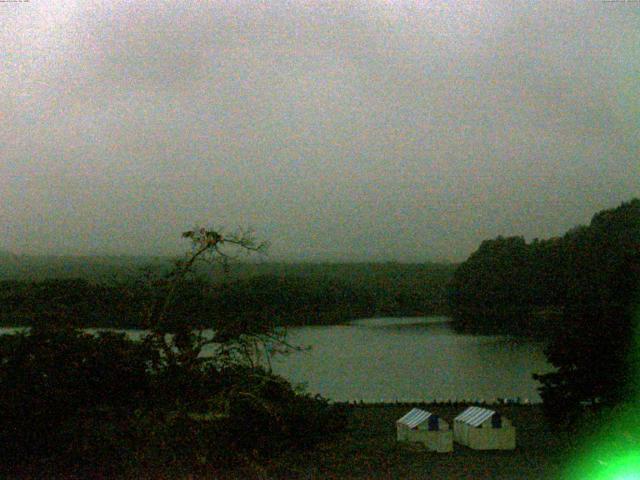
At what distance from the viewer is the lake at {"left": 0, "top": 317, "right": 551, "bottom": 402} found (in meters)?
28.8

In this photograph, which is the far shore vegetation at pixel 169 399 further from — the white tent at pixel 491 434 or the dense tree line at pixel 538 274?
the dense tree line at pixel 538 274

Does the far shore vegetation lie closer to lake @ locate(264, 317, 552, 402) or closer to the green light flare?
the green light flare

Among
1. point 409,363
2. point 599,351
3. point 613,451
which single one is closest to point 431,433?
point 599,351

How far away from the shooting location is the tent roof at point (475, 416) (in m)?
16.8

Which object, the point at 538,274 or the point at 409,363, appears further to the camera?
the point at 538,274

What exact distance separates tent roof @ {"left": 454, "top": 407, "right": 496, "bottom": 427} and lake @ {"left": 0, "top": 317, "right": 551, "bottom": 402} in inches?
200

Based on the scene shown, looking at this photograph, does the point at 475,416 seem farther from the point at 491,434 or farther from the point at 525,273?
the point at 525,273

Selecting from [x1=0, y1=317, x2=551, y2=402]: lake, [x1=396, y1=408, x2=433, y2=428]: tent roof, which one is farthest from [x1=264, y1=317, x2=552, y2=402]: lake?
[x1=396, y1=408, x2=433, y2=428]: tent roof

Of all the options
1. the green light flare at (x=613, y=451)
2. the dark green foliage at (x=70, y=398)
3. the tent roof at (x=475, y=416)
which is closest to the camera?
the green light flare at (x=613, y=451)

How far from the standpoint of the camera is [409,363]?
121 ft

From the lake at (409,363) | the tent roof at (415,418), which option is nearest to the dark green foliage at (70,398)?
the tent roof at (415,418)

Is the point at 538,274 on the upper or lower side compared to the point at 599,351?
upper

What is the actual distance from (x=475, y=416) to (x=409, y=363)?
781 inches

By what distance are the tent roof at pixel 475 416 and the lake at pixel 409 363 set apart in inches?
200
